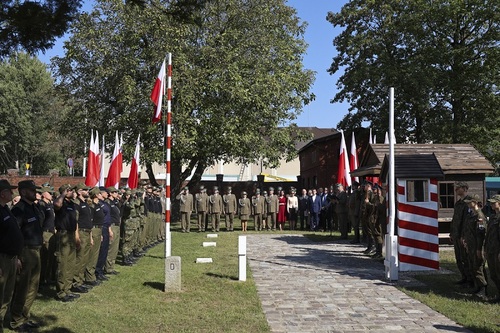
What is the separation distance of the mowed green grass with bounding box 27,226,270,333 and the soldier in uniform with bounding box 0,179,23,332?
2.96 feet

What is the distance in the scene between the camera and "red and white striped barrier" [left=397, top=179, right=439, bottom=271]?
37.7 ft

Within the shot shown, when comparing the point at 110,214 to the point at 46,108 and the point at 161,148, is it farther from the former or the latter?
the point at 46,108

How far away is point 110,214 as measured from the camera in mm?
11617

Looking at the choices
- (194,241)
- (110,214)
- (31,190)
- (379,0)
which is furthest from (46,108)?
(31,190)

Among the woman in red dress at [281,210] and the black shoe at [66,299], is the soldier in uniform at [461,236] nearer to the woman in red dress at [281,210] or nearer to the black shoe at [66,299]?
the black shoe at [66,299]

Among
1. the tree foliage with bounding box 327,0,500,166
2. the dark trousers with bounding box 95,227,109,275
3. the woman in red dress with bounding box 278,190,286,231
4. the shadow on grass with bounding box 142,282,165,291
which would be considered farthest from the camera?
the tree foliage with bounding box 327,0,500,166

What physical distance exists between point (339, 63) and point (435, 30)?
7160 millimetres

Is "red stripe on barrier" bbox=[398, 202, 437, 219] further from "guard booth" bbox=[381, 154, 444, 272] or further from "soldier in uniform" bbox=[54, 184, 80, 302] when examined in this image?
"soldier in uniform" bbox=[54, 184, 80, 302]

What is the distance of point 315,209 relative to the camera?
24.2 meters

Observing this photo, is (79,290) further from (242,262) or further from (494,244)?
(494,244)

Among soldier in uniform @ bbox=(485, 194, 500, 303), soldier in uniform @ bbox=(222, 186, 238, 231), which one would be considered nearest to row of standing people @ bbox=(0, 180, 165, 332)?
soldier in uniform @ bbox=(485, 194, 500, 303)

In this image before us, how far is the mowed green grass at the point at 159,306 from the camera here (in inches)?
Answer: 286

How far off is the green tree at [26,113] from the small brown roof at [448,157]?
4123cm

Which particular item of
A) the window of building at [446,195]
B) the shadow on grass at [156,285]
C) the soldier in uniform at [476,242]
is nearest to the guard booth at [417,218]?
the soldier in uniform at [476,242]
